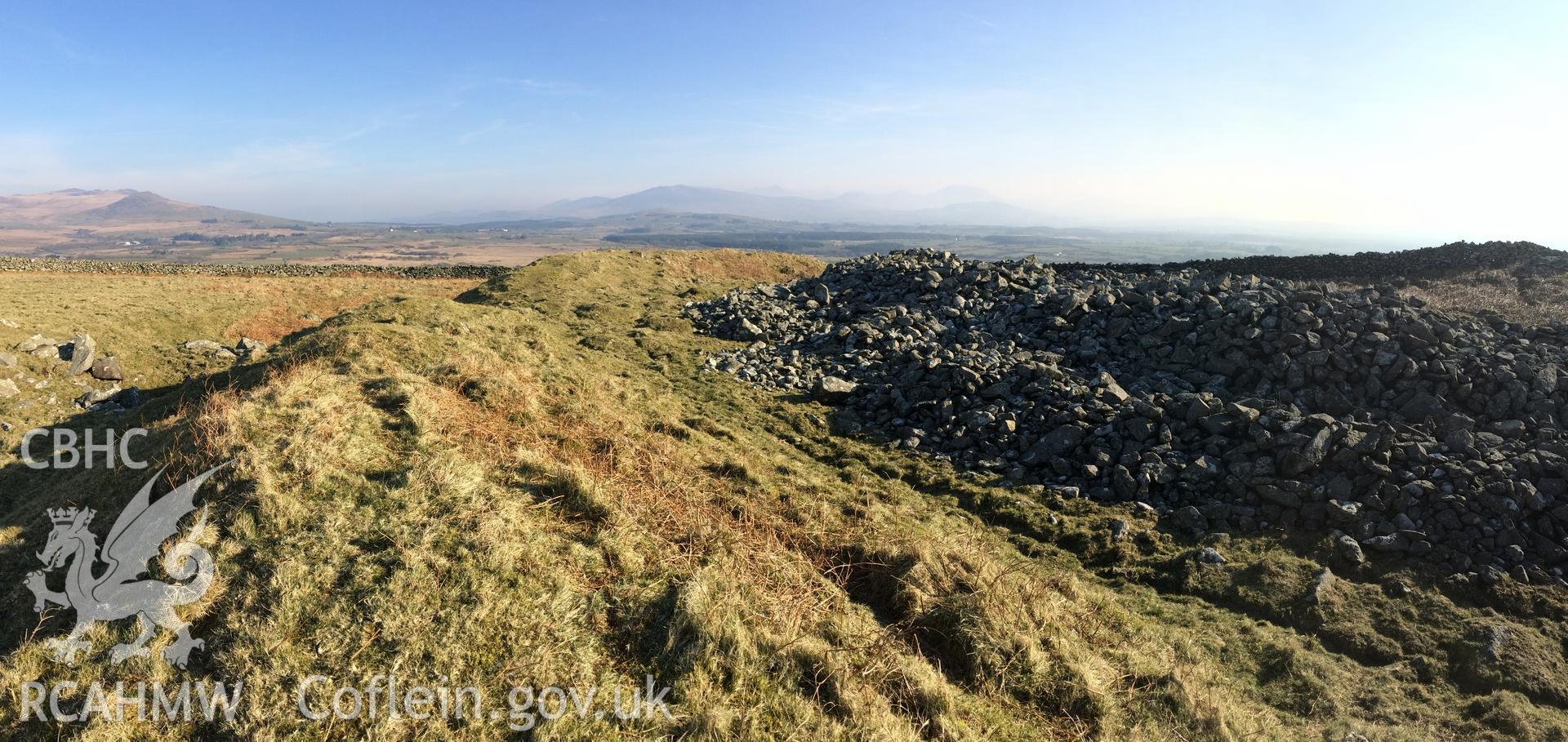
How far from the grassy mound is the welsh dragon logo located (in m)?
0.13

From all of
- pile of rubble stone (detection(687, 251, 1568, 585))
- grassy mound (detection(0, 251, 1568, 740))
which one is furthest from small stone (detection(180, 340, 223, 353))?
pile of rubble stone (detection(687, 251, 1568, 585))

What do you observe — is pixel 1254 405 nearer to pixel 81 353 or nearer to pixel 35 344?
pixel 81 353

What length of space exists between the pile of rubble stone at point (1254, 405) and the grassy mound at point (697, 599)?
98 cm

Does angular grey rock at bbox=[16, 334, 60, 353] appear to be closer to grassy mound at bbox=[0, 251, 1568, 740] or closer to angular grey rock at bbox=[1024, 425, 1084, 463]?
grassy mound at bbox=[0, 251, 1568, 740]

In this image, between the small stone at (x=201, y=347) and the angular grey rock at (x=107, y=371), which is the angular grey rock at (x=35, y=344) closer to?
the angular grey rock at (x=107, y=371)

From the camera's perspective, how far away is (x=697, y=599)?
5754 mm

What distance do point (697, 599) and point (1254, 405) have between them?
12.3 meters

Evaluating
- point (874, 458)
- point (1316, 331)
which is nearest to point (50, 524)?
point (874, 458)

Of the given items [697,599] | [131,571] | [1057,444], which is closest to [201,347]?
[131,571]

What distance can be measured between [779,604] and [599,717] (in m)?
2.03

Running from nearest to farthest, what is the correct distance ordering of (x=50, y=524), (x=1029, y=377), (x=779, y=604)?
(x=779, y=604) → (x=50, y=524) → (x=1029, y=377)

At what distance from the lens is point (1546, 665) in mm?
7340

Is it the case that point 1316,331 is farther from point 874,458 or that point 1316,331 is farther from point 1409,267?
point 1409,267

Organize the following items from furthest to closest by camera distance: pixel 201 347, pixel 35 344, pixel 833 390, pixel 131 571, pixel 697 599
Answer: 1. pixel 201 347
2. pixel 35 344
3. pixel 833 390
4. pixel 697 599
5. pixel 131 571
